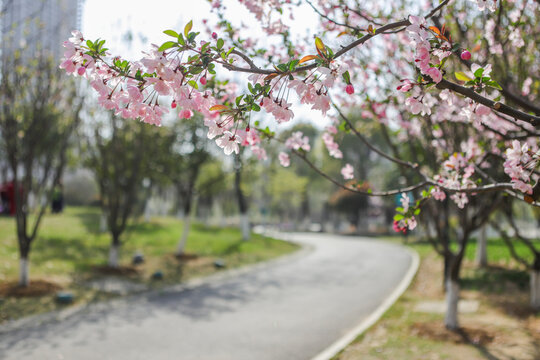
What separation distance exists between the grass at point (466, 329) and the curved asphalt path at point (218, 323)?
0.64 m

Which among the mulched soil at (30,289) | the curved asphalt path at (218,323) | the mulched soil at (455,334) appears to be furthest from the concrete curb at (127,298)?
the mulched soil at (455,334)

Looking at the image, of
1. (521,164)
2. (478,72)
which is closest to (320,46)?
(478,72)

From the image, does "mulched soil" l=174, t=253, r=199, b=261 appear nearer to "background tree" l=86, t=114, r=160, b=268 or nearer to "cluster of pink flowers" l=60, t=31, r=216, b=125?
"background tree" l=86, t=114, r=160, b=268

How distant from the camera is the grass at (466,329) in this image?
5.55 meters

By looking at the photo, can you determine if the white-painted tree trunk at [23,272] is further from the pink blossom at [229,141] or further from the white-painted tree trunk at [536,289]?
the white-painted tree trunk at [536,289]

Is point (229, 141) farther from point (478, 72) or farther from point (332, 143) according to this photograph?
point (332, 143)

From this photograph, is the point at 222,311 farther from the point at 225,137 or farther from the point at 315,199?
the point at 315,199

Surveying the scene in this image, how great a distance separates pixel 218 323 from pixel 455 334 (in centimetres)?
394

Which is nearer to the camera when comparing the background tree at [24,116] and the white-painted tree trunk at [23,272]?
the background tree at [24,116]

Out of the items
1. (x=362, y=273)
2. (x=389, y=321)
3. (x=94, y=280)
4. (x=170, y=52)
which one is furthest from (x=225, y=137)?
(x=362, y=273)

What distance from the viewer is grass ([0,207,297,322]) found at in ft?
29.9

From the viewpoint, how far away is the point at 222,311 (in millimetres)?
8219

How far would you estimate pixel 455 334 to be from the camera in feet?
20.9

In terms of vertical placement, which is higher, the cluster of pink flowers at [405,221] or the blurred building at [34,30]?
the blurred building at [34,30]
